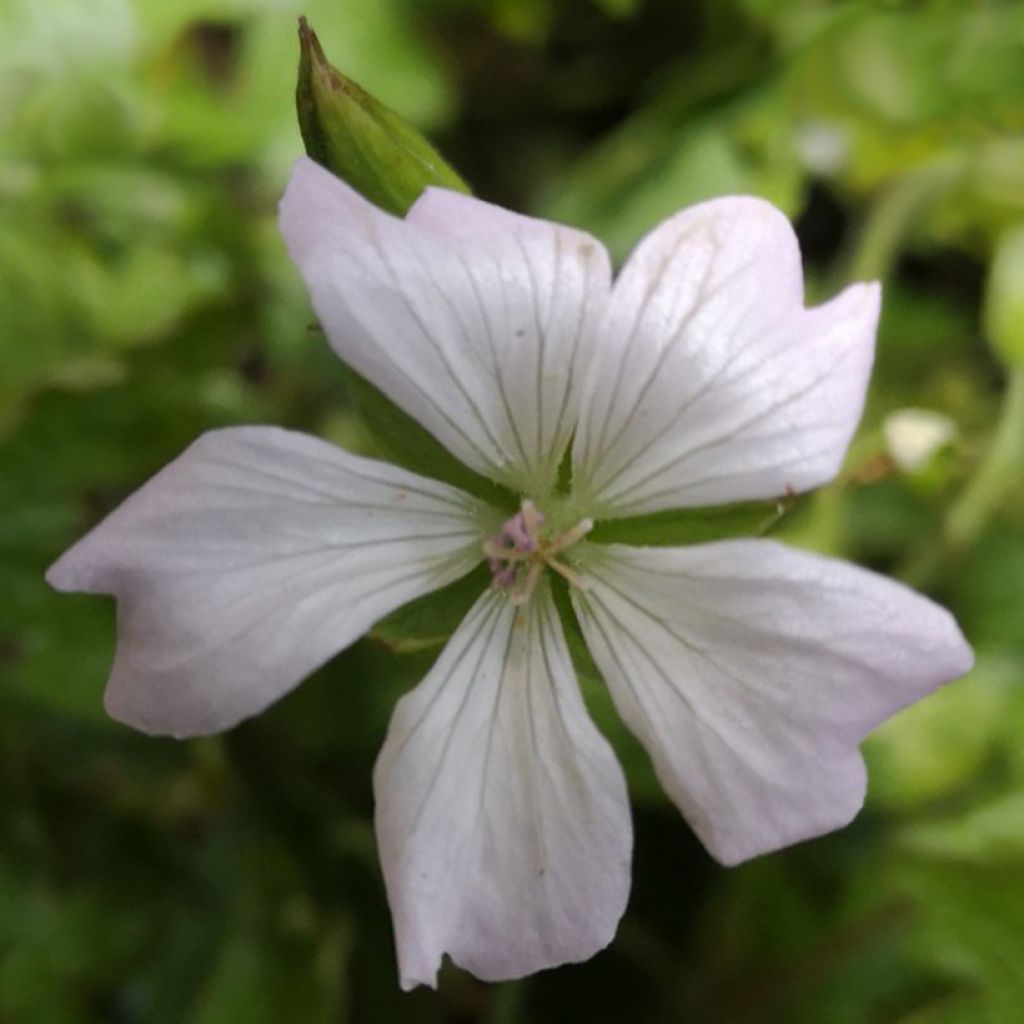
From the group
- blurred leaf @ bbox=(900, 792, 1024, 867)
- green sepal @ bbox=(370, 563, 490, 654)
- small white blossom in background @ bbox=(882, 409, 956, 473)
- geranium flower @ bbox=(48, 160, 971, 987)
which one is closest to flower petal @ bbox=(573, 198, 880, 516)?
geranium flower @ bbox=(48, 160, 971, 987)

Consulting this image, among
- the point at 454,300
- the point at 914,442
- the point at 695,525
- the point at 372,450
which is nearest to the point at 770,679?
the point at 695,525

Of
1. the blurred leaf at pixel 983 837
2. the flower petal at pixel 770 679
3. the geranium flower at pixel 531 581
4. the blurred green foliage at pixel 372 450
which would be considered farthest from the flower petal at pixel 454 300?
the blurred leaf at pixel 983 837

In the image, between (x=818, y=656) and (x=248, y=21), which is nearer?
(x=818, y=656)

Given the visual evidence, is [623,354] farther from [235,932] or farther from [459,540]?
[235,932]

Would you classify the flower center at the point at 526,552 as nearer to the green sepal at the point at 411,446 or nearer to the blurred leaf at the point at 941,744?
the green sepal at the point at 411,446

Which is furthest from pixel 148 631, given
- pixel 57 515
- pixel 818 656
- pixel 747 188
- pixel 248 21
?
pixel 248 21
